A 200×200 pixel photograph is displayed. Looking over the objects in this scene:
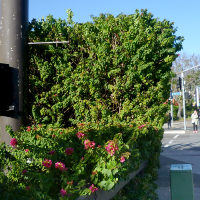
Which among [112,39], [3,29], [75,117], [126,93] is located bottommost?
[75,117]

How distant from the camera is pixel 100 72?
6414 millimetres

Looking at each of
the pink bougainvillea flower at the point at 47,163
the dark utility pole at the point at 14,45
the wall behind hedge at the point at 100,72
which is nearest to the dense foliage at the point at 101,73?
the wall behind hedge at the point at 100,72

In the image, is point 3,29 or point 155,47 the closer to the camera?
point 3,29

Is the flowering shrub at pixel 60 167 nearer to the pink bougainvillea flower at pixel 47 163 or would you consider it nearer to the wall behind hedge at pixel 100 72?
the pink bougainvillea flower at pixel 47 163

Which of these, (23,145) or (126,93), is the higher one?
(126,93)

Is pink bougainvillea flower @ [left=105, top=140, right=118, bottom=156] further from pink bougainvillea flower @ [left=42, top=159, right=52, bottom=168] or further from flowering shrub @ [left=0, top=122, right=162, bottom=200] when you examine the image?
pink bougainvillea flower @ [left=42, top=159, right=52, bottom=168]

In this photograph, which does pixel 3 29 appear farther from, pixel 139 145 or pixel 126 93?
pixel 126 93

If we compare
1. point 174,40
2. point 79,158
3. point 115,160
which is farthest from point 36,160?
point 174,40

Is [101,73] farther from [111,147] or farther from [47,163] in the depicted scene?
[47,163]

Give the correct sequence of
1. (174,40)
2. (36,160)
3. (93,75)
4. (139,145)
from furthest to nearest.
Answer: (174,40)
(93,75)
(139,145)
(36,160)

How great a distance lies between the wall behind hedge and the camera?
20.8 ft

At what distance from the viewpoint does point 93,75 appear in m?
6.41

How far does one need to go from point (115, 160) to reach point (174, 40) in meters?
4.37

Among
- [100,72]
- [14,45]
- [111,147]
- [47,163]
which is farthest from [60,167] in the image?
[100,72]
